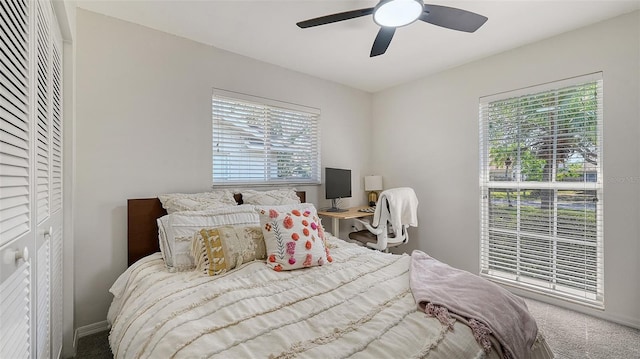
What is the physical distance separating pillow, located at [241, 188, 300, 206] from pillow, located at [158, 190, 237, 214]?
0.24 m

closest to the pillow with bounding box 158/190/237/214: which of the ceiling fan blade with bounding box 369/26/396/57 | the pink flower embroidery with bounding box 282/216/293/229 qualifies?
the pink flower embroidery with bounding box 282/216/293/229

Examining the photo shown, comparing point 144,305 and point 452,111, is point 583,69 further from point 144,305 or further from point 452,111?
point 144,305

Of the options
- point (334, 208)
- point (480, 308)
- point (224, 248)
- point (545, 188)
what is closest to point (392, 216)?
point (334, 208)

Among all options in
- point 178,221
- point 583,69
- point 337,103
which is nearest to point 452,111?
point 583,69

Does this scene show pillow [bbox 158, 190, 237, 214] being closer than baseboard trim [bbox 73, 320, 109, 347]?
No

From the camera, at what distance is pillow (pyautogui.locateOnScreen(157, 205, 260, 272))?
6.12 ft

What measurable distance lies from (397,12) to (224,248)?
75.8 inches

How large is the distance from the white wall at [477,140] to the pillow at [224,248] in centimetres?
241

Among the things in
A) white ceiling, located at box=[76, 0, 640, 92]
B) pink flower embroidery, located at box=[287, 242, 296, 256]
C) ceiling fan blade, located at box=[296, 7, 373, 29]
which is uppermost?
white ceiling, located at box=[76, 0, 640, 92]

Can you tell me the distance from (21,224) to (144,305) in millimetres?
683

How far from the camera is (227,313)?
3.98 ft

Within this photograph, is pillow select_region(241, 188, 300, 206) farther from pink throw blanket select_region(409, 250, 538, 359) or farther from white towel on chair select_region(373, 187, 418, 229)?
pink throw blanket select_region(409, 250, 538, 359)

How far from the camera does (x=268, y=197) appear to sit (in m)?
2.77

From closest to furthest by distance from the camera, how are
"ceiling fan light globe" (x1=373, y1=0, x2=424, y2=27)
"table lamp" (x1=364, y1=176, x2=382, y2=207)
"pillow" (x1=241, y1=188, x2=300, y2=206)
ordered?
"ceiling fan light globe" (x1=373, y1=0, x2=424, y2=27) < "pillow" (x1=241, y1=188, x2=300, y2=206) < "table lamp" (x1=364, y1=176, x2=382, y2=207)
